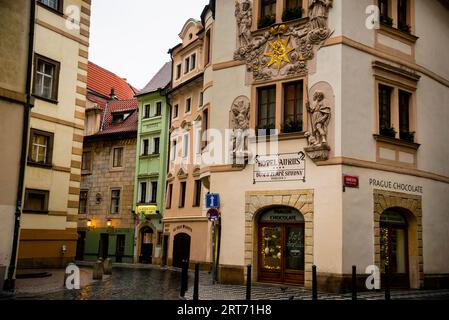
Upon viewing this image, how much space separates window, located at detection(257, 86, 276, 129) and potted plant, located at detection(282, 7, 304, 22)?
2607mm

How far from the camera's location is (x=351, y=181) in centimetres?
1900

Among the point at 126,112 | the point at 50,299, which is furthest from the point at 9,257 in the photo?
the point at 126,112

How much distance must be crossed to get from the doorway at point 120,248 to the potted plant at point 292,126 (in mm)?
25535

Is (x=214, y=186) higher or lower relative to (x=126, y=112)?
lower

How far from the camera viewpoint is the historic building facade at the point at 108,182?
43125mm

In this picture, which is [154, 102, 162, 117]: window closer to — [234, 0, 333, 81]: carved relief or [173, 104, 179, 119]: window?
[173, 104, 179, 119]: window

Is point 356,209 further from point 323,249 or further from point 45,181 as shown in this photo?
point 45,181

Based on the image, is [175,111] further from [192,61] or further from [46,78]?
[46,78]

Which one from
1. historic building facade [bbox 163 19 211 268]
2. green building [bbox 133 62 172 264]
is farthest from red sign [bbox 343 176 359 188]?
green building [bbox 133 62 172 264]

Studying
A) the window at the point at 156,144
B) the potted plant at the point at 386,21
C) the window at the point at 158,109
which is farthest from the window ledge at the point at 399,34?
the window at the point at 158,109

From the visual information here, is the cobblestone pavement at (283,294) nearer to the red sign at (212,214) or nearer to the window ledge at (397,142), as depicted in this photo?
the red sign at (212,214)

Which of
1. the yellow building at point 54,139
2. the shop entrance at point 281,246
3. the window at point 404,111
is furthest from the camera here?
the yellow building at point 54,139

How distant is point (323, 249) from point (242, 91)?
6.82 metres

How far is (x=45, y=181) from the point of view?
26047 mm
